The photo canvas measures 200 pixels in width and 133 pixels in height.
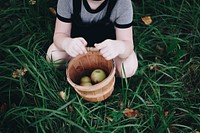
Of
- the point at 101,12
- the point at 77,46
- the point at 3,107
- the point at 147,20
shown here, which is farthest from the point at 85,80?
the point at 147,20

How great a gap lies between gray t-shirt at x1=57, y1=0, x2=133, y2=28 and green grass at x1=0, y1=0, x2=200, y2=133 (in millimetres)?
362

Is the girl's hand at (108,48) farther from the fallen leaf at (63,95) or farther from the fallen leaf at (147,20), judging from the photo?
the fallen leaf at (147,20)

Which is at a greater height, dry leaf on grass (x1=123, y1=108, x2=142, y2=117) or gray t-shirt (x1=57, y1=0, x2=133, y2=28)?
gray t-shirt (x1=57, y1=0, x2=133, y2=28)

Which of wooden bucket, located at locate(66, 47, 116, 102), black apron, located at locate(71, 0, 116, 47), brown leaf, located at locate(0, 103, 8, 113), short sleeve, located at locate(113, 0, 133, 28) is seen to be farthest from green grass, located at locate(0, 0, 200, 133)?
short sleeve, located at locate(113, 0, 133, 28)

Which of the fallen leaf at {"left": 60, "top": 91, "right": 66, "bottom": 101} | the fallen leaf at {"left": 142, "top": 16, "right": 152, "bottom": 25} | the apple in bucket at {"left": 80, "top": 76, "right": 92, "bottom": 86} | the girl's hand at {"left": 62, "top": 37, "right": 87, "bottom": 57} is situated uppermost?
the girl's hand at {"left": 62, "top": 37, "right": 87, "bottom": 57}

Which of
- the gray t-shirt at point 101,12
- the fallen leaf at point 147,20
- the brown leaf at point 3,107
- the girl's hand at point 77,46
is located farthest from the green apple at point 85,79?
the fallen leaf at point 147,20

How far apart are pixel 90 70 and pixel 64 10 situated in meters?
0.40

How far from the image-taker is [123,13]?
1.88 meters

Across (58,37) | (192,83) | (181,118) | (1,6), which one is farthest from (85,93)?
(1,6)

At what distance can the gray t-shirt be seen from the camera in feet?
6.11

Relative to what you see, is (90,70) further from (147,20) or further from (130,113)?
(147,20)

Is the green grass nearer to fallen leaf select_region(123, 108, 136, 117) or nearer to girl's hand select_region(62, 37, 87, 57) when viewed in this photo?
fallen leaf select_region(123, 108, 136, 117)

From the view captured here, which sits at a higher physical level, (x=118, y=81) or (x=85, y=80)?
(x=85, y=80)

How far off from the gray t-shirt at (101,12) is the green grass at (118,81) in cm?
36
